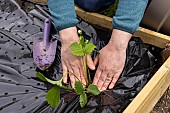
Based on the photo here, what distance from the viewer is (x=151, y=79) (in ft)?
3.88

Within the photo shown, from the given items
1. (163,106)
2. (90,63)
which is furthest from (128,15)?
(163,106)

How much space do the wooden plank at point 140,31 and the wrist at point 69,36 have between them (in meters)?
0.30

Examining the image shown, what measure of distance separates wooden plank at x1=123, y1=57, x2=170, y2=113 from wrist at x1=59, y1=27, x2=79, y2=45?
323 mm

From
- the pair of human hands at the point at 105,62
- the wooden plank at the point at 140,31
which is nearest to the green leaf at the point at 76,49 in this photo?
the pair of human hands at the point at 105,62

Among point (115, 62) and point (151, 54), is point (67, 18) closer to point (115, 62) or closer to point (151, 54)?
point (115, 62)

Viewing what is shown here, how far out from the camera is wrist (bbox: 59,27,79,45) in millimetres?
1239

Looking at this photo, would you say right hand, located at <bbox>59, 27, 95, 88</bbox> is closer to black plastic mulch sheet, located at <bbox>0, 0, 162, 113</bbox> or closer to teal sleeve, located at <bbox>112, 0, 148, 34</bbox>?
black plastic mulch sheet, located at <bbox>0, 0, 162, 113</bbox>

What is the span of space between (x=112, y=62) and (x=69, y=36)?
196mm

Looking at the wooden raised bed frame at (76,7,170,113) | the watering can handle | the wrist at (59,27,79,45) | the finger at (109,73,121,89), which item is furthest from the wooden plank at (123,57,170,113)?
the watering can handle

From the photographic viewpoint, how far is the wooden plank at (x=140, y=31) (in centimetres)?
141

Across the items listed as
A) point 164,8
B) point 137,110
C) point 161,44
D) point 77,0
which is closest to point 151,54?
point 161,44

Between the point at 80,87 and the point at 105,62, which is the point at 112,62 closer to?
the point at 105,62

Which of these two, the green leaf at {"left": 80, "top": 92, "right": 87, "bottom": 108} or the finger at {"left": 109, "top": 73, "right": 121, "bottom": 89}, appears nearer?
the green leaf at {"left": 80, "top": 92, "right": 87, "bottom": 108}

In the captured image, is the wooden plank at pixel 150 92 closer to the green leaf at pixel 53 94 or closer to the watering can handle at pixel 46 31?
the green leaf at pixel 53 94
